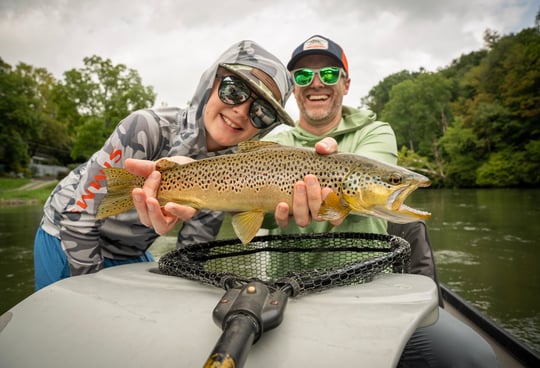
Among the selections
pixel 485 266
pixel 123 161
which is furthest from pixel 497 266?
pixel 123 161

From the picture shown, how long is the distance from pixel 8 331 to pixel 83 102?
41.1 m

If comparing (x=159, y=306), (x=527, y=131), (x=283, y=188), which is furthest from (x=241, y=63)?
(x=527, y=131)

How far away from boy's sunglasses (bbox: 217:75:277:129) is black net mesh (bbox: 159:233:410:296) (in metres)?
0.96

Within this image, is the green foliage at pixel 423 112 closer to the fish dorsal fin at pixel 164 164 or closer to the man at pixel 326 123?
the man at pixel 326 123

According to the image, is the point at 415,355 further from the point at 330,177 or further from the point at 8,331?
the point at 8,331

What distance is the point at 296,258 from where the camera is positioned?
255cm

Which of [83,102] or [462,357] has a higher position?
[83,102]

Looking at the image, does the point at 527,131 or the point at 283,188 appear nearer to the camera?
the point at 283,188

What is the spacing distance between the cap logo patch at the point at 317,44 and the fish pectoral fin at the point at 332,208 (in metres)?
1.81

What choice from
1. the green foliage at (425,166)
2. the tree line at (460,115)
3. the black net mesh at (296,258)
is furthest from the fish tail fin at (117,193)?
the green foliage at (425,166)

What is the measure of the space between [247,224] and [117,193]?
898mm

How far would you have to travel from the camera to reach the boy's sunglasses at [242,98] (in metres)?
2.71

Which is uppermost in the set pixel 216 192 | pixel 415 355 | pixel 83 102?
pixel 83 102

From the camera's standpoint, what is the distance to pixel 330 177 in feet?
7.70
